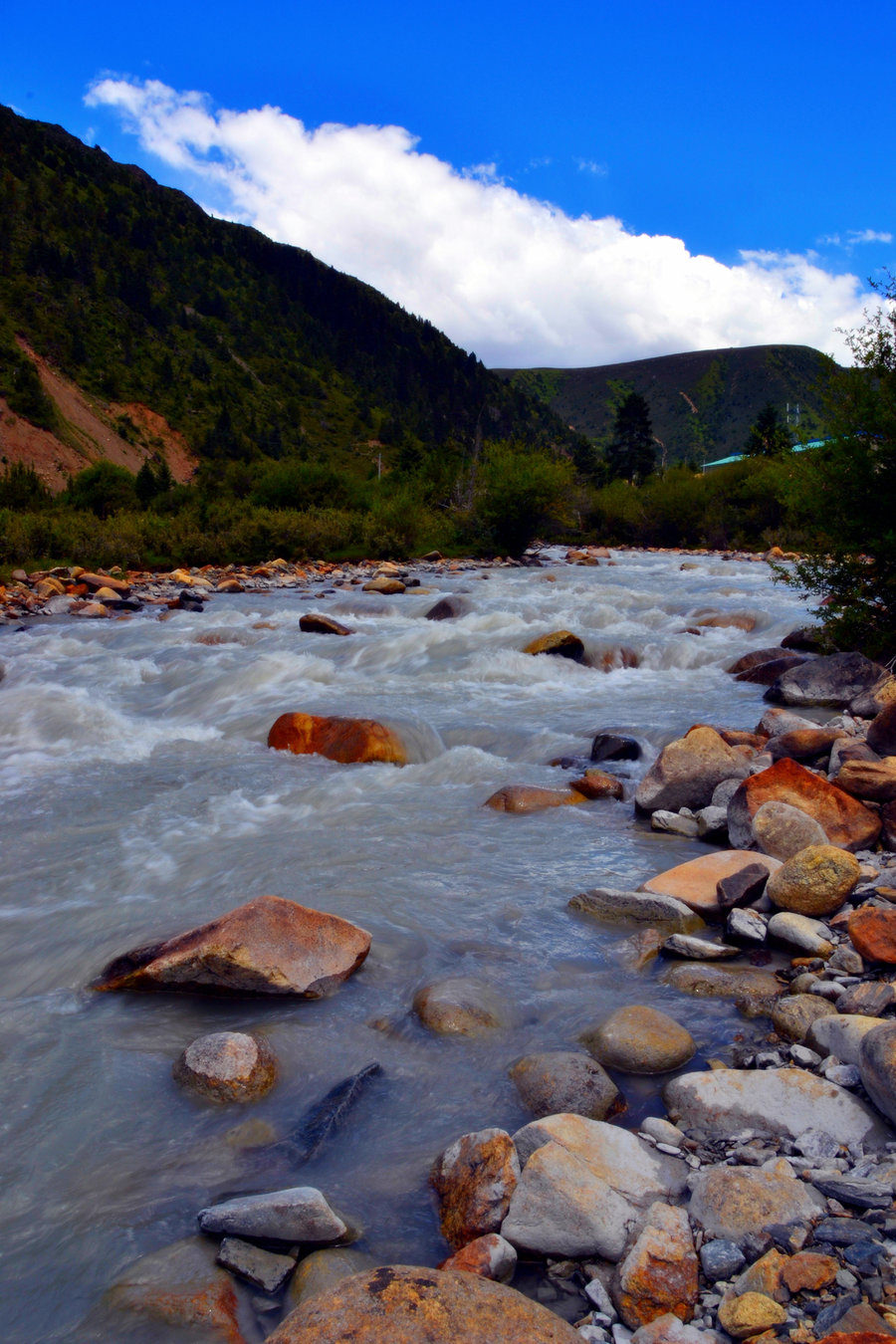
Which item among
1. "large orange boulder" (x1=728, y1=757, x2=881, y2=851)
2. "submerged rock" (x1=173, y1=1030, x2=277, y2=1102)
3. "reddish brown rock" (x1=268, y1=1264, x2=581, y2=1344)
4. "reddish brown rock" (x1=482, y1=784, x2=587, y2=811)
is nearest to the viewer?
"reddish brown rock" (x1=268, y1=1264, x2=581, y2=1344)

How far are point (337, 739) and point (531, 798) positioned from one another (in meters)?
2.39

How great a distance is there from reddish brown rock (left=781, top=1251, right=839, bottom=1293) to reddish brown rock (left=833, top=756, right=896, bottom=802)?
13.0ft

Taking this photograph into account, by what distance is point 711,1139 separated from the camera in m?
2.97

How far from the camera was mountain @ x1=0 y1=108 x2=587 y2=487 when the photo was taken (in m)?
62.2

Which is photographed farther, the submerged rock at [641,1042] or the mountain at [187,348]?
the mountain at [187,348]

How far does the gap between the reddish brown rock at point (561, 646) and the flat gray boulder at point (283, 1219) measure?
10.7 m

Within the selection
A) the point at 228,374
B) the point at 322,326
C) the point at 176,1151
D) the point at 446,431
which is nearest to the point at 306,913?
the point at 176,1151

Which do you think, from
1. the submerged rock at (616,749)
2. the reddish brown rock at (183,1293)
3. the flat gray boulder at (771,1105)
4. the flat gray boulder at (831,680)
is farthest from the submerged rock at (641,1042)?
the flat gray boulder at (831,680)

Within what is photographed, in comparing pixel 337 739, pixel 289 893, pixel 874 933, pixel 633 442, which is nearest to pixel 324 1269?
pixel 874 933

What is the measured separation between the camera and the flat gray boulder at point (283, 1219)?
A: 102 inches

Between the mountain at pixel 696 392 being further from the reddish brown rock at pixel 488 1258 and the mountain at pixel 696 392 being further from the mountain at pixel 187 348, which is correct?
the reddish brown rock at pixel 488 1258

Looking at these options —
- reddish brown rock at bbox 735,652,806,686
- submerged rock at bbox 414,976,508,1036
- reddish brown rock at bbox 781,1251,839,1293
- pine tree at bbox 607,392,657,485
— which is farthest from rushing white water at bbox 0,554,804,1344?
pine tree at bbox 607,392,657,485

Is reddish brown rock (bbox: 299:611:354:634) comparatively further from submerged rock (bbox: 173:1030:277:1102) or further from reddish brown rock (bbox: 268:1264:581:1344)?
reddish brown rock (bbox: 268:1264:581:1344)

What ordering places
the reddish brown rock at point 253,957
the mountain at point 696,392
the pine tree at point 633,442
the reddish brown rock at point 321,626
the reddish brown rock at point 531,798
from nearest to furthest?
the reddish brown rock at point 253,957, the reddish brown rock at point 531,798, the reddish brown rock at point 321,626, the pine tree at point 633,442, the mountain at point 696,392
